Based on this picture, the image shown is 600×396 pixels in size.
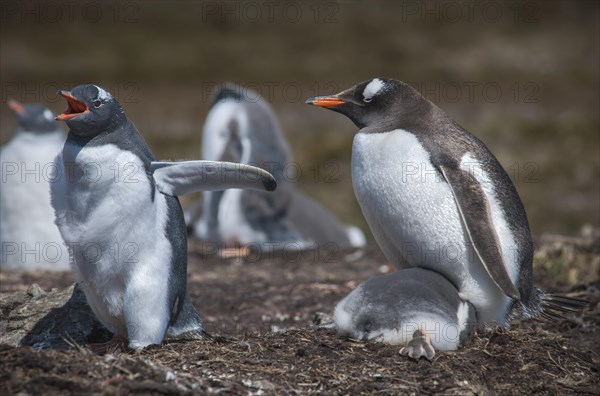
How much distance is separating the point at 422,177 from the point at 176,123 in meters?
12.3

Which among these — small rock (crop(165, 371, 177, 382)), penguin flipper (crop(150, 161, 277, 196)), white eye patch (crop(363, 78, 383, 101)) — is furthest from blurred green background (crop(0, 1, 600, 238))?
small rock (crop(165, 371, 177, 382))

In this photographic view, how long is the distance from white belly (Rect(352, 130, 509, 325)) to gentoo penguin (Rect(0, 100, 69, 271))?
3591 mm

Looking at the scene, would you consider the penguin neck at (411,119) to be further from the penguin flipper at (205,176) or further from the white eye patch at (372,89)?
the penguin flipper at (205,176)

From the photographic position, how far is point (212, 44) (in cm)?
2195

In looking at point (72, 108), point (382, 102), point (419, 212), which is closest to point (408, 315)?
point (419, 212)

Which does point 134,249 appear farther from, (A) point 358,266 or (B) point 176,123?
(B) point 176,123

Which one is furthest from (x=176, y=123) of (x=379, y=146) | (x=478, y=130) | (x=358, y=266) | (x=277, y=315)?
(x=379, y=146)

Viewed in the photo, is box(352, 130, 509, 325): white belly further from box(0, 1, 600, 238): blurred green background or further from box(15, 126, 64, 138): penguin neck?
box(0, 1, 600, 238): blurred green background

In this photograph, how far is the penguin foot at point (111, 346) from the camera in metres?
4.28

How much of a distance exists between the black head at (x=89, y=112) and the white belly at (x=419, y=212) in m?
1.27

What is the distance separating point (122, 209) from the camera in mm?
4141

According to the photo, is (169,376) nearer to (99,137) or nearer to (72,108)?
(99,137)

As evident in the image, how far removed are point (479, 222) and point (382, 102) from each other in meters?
0.83

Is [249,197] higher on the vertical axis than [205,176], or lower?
lower
